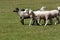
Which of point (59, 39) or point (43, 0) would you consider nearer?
point (59, 39)

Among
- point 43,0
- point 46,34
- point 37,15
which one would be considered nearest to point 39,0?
point 43,0

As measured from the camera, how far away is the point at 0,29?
A: 19.9 m

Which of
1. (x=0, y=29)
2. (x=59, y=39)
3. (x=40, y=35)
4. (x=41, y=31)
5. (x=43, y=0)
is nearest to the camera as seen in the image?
(x=59, y=39)

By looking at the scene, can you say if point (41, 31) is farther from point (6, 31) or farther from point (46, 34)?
point (6, 31)

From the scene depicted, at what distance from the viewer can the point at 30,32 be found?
1822 cm

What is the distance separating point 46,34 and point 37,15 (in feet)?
11.8

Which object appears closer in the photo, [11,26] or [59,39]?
[59,39]

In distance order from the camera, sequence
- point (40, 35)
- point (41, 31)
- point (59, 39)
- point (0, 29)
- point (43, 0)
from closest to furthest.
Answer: point (59, 39)
point (40, 35)
point (41, 31)
point (0, 29)
point (43, 0)

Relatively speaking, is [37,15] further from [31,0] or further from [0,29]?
[31,0]

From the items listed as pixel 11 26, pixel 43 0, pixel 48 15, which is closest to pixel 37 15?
pixel 48 15

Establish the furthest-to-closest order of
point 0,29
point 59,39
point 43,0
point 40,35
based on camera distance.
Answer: point 43,0, point 0,29, point 40,35, point 59,39

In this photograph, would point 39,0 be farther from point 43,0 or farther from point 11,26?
point 11,26

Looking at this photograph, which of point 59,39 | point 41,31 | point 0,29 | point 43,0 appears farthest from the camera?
point 43,0

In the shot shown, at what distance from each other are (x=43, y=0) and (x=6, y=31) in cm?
2959
